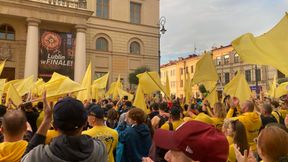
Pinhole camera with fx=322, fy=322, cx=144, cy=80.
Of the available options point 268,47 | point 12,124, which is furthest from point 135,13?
point 12,124

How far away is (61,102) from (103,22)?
3490cm

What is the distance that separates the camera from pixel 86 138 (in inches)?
103

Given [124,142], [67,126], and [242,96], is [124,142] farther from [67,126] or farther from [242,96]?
[242,96]

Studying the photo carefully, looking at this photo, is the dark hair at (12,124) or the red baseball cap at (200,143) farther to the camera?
the dark hair at (12,124)

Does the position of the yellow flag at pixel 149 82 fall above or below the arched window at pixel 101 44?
below

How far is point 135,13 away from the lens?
40.0 m

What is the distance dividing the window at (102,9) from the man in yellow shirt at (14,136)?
34.4 m

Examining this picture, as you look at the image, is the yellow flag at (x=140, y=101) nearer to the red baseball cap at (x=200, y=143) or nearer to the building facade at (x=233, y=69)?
the red baseball cap at (x=200, y=143)

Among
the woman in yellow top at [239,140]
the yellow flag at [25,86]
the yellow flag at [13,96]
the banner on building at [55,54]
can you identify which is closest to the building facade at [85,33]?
the banner on building at [55,54]

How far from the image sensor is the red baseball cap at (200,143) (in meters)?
1.88

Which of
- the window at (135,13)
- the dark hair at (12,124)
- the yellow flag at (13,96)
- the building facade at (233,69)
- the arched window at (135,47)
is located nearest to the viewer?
the dark hair at (12,124)

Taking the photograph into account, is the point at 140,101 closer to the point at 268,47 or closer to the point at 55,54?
the point at 268,47

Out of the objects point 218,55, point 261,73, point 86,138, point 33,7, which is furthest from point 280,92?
point 218,55

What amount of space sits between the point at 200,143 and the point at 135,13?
3910cm
